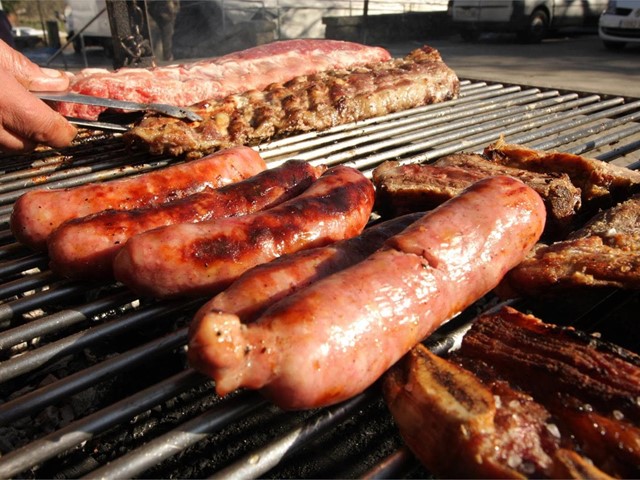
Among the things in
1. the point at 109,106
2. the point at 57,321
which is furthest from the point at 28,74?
the point at 57,321

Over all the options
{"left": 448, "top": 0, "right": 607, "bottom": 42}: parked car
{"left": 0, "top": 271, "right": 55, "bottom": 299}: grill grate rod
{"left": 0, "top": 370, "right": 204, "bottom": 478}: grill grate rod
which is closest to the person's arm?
{"left": 0, "top": 271, "right": 55, "bottom": 299}: grill grate rod

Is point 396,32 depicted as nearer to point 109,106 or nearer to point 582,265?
point 109,106

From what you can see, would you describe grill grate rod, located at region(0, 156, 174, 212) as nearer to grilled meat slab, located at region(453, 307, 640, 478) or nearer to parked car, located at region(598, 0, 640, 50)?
grilled meat slab, located at region(453, 307, 640, 478)

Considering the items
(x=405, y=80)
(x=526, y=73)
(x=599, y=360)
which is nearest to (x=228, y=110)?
(x=405, y=80)

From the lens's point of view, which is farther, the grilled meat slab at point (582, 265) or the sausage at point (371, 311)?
the grilled meat slab at point (582, 265)

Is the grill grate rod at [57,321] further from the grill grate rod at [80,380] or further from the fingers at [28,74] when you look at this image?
the fingers at [28,74]

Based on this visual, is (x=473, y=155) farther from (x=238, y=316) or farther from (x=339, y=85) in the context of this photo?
(x=238, y=316)

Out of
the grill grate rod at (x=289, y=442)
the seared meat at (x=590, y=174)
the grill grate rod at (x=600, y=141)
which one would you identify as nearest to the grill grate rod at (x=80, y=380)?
the grill grate rod at (x=289, y=442)
